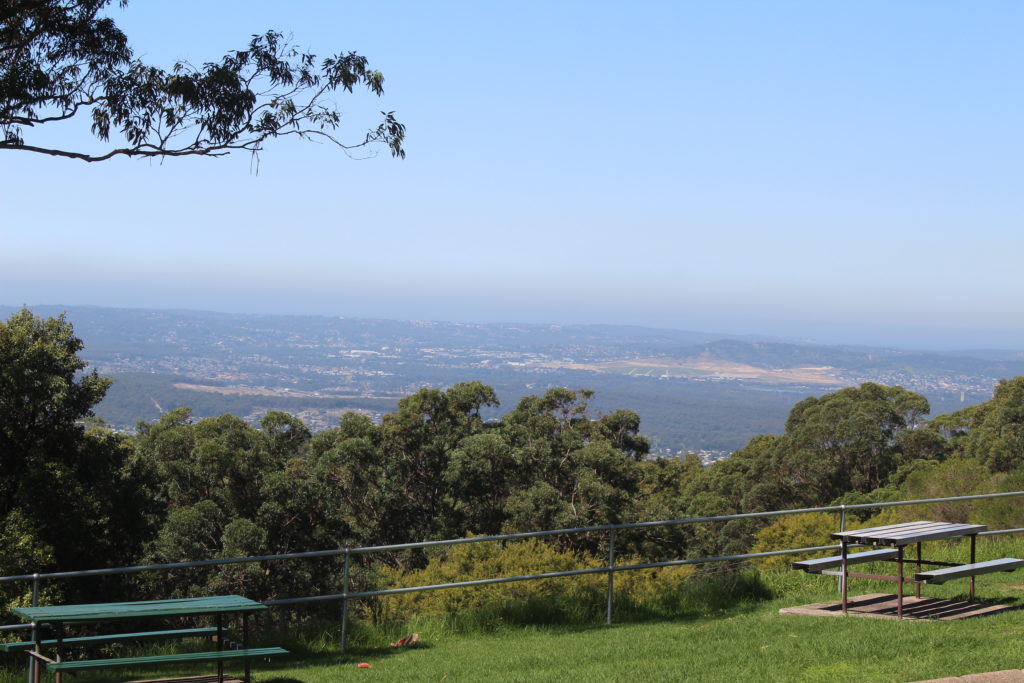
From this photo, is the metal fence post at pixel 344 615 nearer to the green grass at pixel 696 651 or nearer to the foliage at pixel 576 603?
the green grass at pixel 696 651

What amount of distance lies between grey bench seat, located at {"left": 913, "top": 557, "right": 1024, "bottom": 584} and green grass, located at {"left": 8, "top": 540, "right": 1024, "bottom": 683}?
1.04 ft

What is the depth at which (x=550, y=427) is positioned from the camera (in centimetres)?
3531

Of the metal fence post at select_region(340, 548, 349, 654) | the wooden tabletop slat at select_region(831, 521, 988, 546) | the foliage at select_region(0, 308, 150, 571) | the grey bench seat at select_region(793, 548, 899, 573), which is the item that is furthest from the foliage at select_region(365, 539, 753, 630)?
the foliage at select_region(0, 308, 150, 571)

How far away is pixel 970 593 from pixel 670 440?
18749 cm

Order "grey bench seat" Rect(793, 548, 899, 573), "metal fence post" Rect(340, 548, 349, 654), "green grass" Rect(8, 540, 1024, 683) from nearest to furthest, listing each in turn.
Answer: "green grass" Rect(8, 540, 1024, 683) → "metal fence post" Rect(340, 548, 349, 654) → "grey bench seat" Rect(793, 548, 899, 573)

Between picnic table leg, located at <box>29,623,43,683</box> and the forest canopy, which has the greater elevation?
picnic table leg, located at <box>29,623,43,683</box>

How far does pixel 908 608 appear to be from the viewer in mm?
8172

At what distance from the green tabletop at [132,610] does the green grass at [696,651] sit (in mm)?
814

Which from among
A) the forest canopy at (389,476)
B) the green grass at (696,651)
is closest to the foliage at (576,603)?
the green grass at (696,651)

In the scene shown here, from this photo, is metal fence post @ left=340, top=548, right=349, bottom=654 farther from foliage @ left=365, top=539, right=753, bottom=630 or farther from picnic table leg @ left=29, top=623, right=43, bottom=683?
picnic table leg @ left=29, top=623, right=43, bottom=683

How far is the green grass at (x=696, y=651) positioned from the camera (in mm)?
6340

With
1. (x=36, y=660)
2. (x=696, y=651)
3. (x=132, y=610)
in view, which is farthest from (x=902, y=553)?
(x=36, y=660)

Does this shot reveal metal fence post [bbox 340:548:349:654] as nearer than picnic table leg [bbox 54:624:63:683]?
No

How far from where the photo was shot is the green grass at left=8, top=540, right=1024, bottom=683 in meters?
6.34
